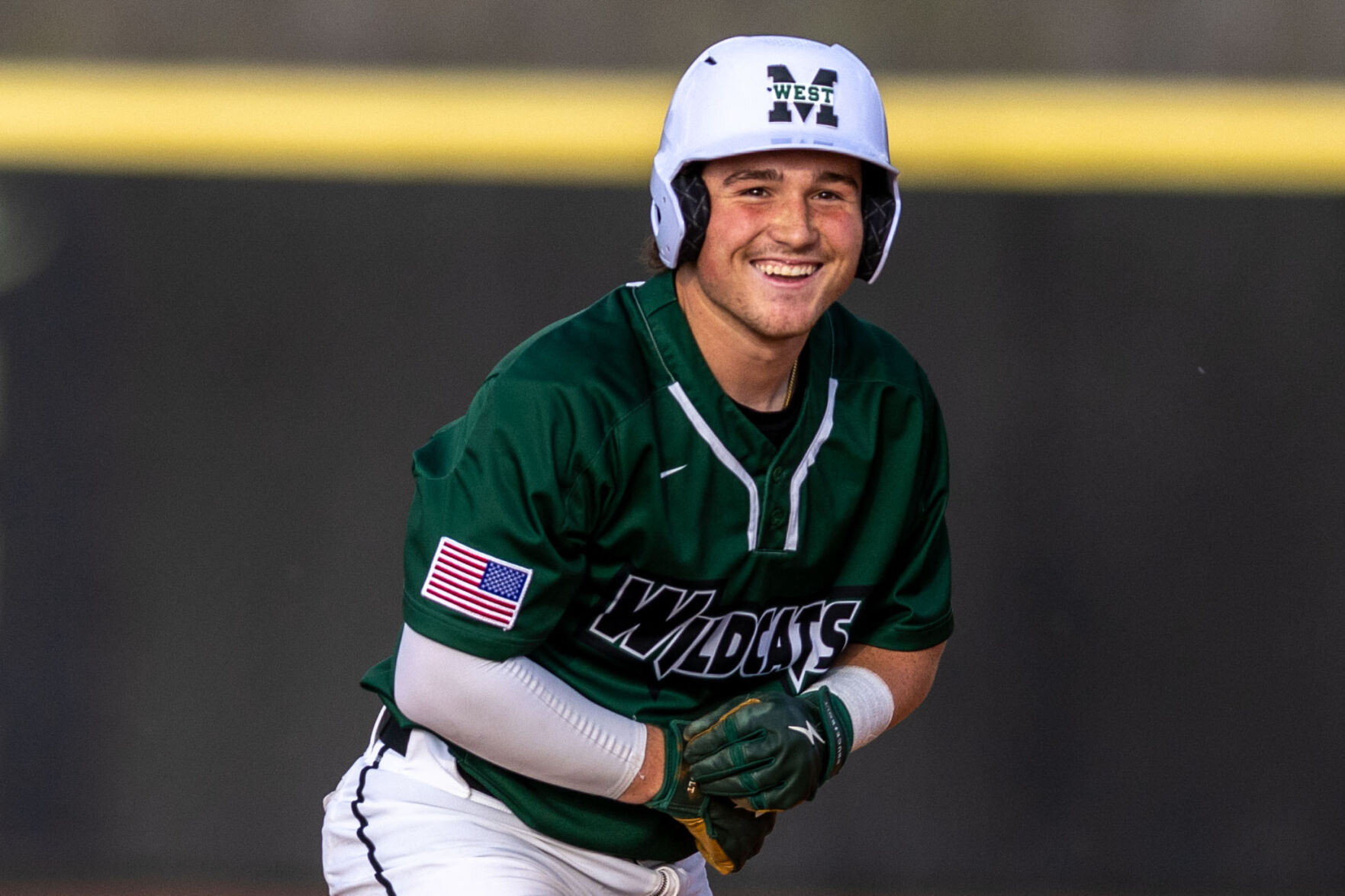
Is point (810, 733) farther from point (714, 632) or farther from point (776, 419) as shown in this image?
point (776, 419)

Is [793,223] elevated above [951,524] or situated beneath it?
elevated above

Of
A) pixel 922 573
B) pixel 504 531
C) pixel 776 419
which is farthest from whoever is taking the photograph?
pixel 922 573

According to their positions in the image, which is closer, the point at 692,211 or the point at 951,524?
the point at 692,211

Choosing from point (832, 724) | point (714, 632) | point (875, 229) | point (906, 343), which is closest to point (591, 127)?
point (906, 343)

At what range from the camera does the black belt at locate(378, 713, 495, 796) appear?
222 centimetres

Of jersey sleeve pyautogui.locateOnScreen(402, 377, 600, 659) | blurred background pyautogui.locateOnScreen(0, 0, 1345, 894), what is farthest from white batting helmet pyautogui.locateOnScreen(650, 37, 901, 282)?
blurred background pyautogui.locateOnScreen(0, 0, 1345, 894)

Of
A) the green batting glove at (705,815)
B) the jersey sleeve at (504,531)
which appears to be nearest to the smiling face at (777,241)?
the jersey sleeve at (504,531)

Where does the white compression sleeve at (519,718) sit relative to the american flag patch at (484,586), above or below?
below

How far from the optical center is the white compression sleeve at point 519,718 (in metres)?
2.03

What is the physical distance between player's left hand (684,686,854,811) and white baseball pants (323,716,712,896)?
0.87 feet

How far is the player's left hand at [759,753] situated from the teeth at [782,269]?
22.9 inches

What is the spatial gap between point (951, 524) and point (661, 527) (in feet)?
8.88

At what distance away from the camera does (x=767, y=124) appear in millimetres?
2113

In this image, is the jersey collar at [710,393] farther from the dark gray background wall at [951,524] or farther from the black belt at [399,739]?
the dark gray background wall at [951,524]
